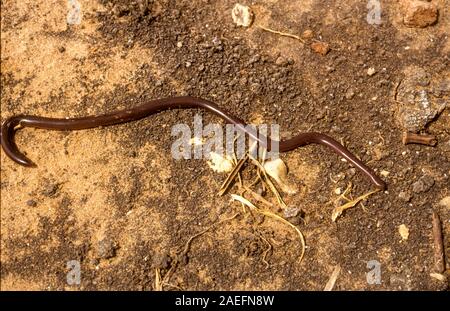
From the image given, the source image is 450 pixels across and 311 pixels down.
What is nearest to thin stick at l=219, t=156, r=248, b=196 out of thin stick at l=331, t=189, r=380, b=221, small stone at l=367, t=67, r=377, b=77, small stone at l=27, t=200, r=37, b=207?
thin stick at l=331, t=189, r=380, b=221

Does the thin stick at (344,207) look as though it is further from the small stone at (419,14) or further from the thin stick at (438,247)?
the small stone at (419,14)

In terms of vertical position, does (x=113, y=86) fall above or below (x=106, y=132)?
above

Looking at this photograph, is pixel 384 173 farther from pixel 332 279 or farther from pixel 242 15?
pixel 242 15

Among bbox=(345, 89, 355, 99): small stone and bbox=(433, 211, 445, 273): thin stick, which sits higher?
bbox=(345, 89, 355, 99): small stone

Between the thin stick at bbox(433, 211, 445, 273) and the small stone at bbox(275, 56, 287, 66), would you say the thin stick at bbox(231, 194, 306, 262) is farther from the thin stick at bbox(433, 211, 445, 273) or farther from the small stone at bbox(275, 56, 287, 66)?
the small stone at bbox(275, 56, 287, 66)

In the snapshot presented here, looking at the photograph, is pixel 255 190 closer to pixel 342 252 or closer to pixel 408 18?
pixel 342 252

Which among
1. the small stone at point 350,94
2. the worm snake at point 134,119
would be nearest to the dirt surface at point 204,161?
the small stone at point 350,94
